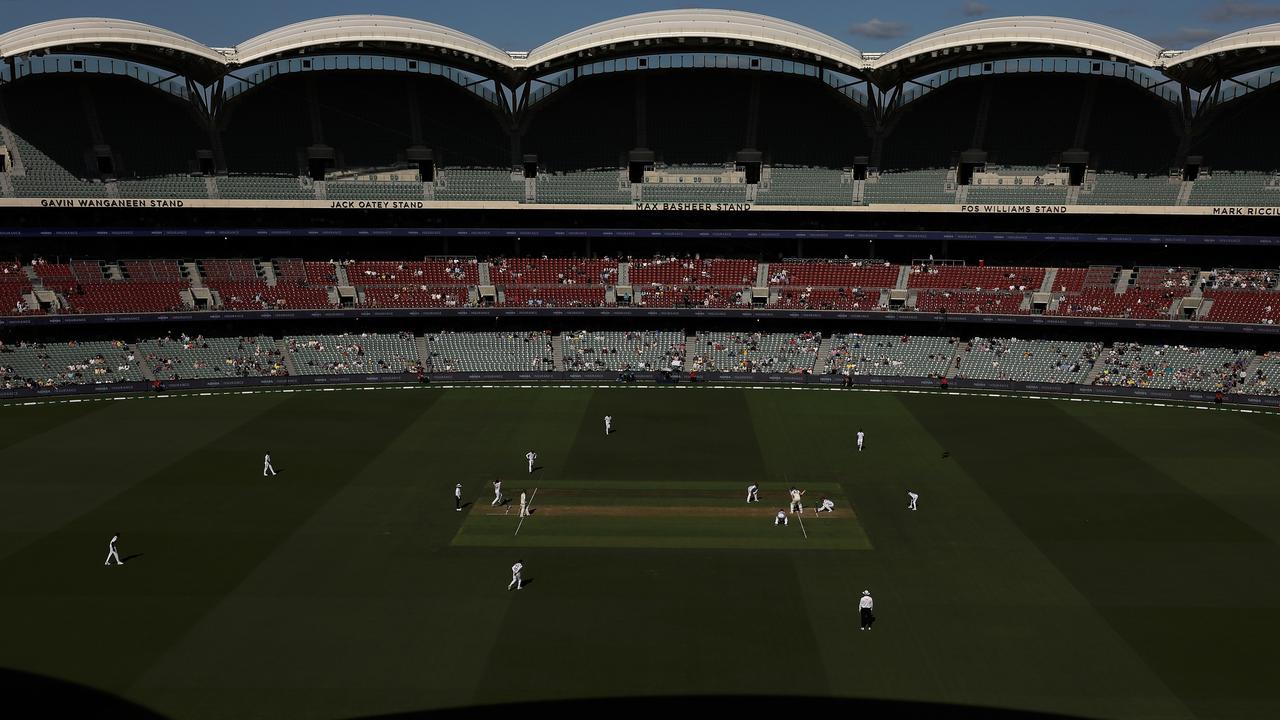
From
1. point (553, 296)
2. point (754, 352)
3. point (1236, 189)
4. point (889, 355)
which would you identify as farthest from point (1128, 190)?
point (553, 296)

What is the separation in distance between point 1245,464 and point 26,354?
67844 millimetres

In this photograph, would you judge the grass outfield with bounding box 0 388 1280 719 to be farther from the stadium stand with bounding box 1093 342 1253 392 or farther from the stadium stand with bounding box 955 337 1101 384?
the stadium stand with bounding box 955 337 1101 384

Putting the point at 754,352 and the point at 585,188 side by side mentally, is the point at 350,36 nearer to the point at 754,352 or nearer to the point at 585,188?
the point at 585,188

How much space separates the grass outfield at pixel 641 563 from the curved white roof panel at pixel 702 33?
25.3m

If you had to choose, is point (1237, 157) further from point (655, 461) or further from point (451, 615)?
point (451, 615)

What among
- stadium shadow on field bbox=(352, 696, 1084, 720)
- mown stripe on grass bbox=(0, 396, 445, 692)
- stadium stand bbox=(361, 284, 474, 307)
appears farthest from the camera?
stadium stand bbox=(361, 284, 474, 307)

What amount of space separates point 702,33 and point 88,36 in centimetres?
3706

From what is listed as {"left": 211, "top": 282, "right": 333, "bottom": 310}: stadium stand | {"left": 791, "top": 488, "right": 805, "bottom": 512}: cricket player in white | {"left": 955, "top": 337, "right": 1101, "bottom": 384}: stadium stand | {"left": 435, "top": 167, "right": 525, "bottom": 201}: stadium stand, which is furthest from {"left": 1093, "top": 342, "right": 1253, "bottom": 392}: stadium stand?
{"left": 211, "top": 282, "right": 333, "bottom": 310}: stadium stand

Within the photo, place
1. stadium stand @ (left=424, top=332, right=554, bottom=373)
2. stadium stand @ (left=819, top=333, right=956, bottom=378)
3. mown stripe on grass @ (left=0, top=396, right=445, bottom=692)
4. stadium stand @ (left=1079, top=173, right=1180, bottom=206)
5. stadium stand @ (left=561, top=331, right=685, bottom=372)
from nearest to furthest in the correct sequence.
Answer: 1. mown stripe on grass @ (left=0, top=396, right=445, bottom=692)
2. stadium stand @ (left=819, top=333, right=956, bottom=378)
3. stadium stand @ (left=424, top=332, right=554, bottom=373)
4. stadium stand @ (left=561, top=331, right=685, bottom=372)
5. stadium stand @ (left=1079, top=173, right=1180, bottom=206)

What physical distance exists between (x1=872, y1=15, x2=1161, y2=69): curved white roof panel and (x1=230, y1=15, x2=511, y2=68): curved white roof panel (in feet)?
95.2

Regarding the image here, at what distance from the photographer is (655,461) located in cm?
3916

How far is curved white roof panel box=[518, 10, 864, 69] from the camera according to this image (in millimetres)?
55750

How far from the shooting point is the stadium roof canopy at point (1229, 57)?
168 feet

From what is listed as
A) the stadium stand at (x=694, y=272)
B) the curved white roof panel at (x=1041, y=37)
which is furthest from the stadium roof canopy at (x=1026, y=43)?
the stadium stand at (x=694, y=272)
